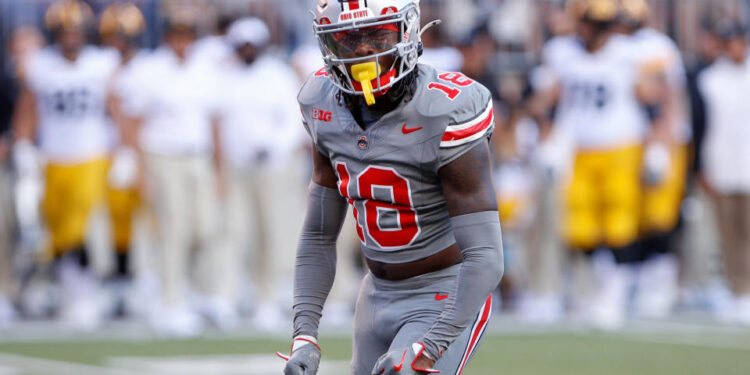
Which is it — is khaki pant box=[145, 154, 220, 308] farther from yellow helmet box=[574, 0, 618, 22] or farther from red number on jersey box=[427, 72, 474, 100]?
red number on jersey box=[427, 72, 474, 100]

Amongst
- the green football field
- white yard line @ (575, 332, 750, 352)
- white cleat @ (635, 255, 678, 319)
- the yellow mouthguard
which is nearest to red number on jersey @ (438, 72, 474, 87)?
the yellow mouthguard

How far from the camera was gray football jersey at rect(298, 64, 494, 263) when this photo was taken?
4055 millimetres

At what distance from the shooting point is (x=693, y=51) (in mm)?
13055

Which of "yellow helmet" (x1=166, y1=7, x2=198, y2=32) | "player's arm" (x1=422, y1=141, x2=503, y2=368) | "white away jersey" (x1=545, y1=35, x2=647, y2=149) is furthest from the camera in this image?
"white away jersey" (x1=545, y1=35, x2=647, y2=149)

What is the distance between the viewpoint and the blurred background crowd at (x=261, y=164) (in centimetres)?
1019

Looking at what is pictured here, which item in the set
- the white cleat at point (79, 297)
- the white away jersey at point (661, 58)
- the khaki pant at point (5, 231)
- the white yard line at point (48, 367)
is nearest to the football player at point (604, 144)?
the white away jersey at point (661, 58)

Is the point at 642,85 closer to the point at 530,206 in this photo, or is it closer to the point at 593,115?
the point at 593,115

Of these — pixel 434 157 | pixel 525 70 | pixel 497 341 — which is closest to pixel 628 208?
pixel 497 341

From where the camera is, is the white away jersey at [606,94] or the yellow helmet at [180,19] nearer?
the yellow helmet at [180,19]

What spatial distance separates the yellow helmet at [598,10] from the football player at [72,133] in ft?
11.4

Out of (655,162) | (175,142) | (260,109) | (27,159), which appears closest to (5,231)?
(27,159)

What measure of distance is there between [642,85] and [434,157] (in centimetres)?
666

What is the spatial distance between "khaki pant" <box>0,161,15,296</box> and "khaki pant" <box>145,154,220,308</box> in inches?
49.9

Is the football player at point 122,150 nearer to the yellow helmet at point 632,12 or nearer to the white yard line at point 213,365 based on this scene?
the white yard line at point 213,365
